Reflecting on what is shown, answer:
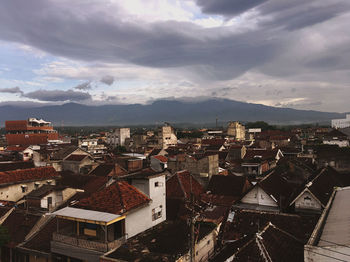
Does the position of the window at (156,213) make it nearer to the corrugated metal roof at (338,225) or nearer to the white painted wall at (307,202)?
the corrugated metal roof at (338,225)

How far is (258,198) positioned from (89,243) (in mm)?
14290

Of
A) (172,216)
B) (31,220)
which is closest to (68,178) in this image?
(31,220)

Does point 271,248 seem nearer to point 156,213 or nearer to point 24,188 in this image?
point 156,213

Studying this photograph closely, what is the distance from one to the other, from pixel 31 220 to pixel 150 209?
A: 8.20m

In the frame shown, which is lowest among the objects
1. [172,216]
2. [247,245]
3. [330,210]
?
[172,216]

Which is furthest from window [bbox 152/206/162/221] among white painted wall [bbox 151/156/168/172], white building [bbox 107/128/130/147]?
white building [bbox 107/128/130/147]

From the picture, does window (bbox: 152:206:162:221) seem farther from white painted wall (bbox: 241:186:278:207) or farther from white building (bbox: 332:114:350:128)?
white building (bbox: 332:114:350:128)

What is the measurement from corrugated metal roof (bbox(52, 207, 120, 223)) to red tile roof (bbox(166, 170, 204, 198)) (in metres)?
10.6

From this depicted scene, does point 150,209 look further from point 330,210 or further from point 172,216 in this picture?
point 330,210

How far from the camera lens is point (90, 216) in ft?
42.4

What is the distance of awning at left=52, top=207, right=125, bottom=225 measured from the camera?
12.3 metres

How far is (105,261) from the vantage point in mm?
11453

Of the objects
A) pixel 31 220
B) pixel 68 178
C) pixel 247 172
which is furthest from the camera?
pixel 247 172

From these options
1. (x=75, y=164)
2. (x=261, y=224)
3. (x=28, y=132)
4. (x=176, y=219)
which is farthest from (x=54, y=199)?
(x=28, y=132)
